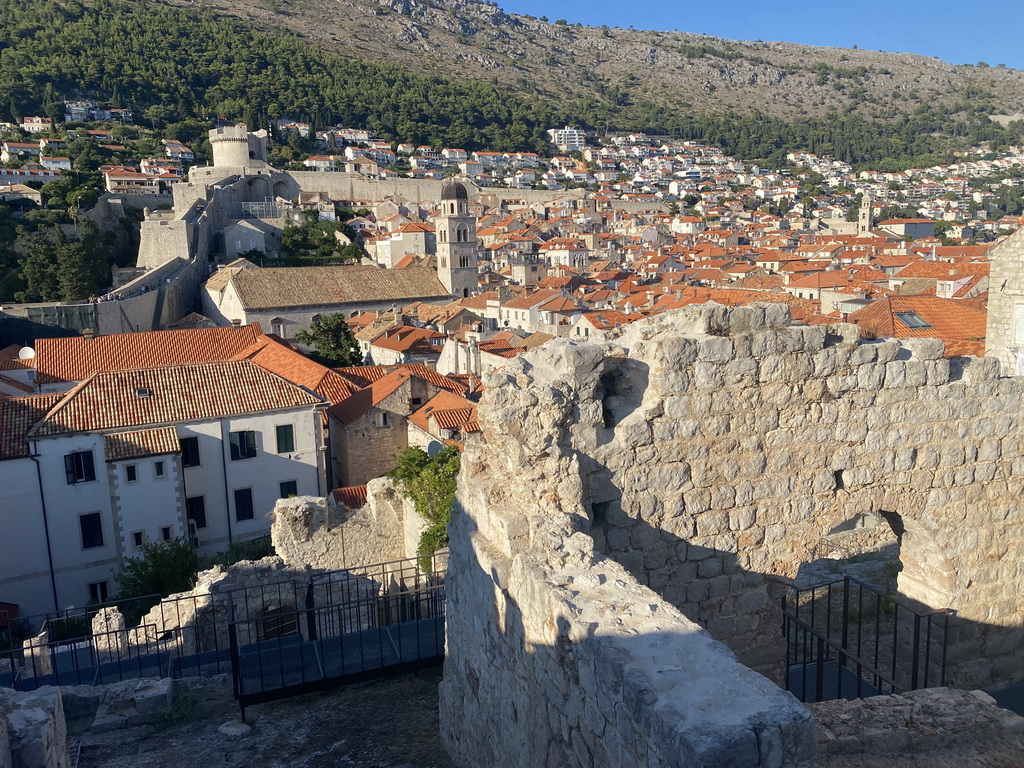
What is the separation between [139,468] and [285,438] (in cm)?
360

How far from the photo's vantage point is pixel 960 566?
578cm

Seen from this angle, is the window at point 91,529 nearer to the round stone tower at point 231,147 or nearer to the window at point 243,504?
the window at point 243,504

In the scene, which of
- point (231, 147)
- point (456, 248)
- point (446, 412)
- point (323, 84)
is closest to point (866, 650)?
point (446, 412)

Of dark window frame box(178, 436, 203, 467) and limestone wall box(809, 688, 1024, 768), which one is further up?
limestone wall box(809, 688, 1024, 768)

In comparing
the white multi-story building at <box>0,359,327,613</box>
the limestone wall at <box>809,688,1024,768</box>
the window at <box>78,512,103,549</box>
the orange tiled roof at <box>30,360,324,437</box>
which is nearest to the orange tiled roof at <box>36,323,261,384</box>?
the orange tiled roof at <box>30,360,324,437</box>

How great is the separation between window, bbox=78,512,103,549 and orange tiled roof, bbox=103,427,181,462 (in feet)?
4.59

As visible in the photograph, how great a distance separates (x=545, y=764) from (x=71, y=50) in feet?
410

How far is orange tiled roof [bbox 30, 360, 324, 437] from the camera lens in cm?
1866

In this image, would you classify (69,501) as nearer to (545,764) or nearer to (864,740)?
(545,764)

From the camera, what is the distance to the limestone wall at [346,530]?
1323 cm

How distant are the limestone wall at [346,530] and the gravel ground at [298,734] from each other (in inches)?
237

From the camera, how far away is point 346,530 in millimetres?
13727

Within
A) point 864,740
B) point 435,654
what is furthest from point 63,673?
point 864,740

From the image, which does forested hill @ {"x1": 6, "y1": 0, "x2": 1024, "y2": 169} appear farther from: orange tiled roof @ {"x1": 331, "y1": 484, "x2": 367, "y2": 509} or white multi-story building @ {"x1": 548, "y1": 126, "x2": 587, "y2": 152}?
orange tiled roof @ {"x1": 331, "y1": 484, "x2": 367, "y2": 509}
